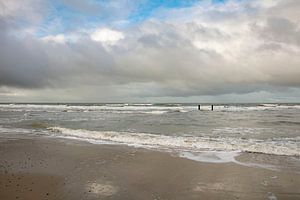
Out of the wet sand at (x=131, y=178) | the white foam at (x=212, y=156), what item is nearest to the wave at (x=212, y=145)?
the white foam at (x=212, y=156)

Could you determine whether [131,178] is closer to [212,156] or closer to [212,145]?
[212,156]

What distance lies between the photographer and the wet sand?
6555mm

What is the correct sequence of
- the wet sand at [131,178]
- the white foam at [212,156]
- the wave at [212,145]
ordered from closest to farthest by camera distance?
the wet sand at [131,178] → the white foam at [212,156] → the wave at [212,145]

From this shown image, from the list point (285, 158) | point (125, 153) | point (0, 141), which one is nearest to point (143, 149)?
point (125, 153)

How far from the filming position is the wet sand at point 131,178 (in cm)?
655

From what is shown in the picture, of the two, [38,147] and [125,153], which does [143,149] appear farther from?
[38,147]

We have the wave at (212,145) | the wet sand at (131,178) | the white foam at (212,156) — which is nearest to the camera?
the wet sand at (131,178)

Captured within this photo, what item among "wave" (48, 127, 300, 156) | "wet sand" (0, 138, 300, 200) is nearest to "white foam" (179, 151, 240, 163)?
"wet sand" (0, 138, 300, 200)

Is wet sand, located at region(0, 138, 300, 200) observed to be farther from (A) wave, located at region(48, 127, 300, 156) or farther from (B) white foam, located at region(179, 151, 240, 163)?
(A) wave, located at region(48, 127, 300, 156)

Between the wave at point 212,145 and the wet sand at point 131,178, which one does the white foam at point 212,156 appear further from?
the wave at point 212,145

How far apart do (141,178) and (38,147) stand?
703 centimetres

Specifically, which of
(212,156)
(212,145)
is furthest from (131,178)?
(212,145)

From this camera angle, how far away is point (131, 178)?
7914 mm

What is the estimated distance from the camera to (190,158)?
1077cm
